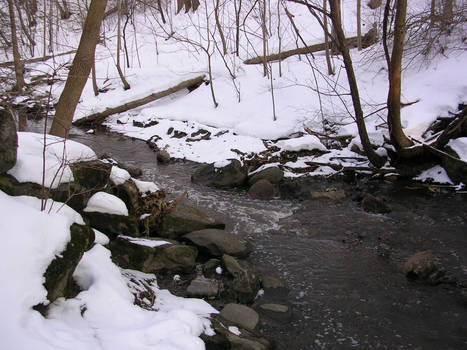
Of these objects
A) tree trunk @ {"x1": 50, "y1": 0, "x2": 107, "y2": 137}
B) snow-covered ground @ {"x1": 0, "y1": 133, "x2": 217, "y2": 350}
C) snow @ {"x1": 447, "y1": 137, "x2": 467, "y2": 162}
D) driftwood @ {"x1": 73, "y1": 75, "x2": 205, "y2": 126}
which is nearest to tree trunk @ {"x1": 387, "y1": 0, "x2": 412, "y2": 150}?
snow @ {"x1": 447, "y1": 137, "x2": 467, "y2": 162}

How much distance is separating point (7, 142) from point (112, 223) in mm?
1832

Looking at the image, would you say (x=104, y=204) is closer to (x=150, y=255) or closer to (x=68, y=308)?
(x=150, y=255)

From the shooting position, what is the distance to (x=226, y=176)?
8992mm

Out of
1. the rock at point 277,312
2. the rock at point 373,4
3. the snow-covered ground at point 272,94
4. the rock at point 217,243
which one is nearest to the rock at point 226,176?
the snow-covered ground at point 272,94

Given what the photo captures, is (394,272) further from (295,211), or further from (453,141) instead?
(453,141)

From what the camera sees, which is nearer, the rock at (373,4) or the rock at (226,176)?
the rock at (226,176)

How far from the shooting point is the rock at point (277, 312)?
169 inches

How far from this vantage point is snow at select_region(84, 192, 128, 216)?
5508 millimetres

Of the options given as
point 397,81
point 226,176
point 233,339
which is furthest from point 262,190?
point 233,339

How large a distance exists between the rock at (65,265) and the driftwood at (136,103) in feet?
42.4

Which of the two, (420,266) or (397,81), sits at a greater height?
(397,81)

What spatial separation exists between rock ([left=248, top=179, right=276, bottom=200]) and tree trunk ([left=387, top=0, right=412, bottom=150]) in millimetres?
2987

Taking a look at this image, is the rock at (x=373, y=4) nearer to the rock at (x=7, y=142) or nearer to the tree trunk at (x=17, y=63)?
the tree trunk at (x=17, y=63)

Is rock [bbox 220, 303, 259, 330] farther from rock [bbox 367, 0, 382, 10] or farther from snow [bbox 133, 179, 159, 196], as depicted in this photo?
rock [bbox 367, 0, 382, 10]
